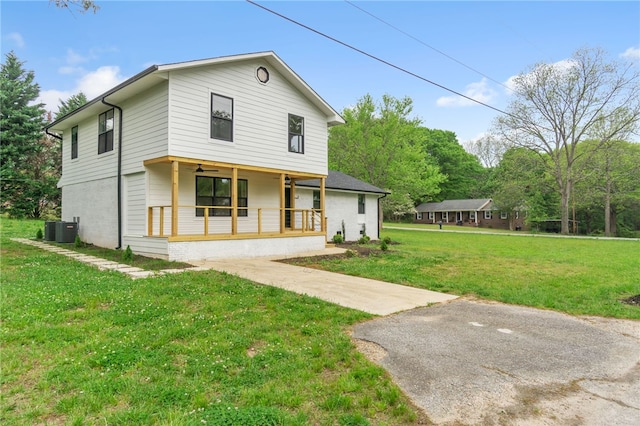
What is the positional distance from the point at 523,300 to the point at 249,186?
9834mm

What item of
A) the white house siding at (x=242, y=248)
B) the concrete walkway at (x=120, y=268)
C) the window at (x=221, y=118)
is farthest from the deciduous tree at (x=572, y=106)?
the concrete walkway at (x=120, y=268)

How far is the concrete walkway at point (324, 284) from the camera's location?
242 inches

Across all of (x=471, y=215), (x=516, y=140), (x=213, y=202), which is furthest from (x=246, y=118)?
(x=471, y=215)

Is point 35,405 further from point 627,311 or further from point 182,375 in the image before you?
point 627,311

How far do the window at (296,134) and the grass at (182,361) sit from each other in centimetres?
838

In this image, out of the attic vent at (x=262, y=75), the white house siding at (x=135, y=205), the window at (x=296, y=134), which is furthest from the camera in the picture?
the window at (x=296, y=134)

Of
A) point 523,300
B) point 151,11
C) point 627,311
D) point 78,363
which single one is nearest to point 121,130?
point 151,11

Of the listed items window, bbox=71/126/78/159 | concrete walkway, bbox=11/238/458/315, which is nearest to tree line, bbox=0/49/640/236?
window, bbox=71/126/78/159

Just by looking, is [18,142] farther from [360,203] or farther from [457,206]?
[457,206]

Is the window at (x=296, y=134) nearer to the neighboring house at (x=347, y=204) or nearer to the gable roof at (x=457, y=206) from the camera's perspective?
the neighboring house at (x=347, y=204)

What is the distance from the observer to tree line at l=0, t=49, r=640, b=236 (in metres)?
26.0

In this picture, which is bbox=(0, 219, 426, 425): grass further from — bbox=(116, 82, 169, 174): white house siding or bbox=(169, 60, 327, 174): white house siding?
bbox=(169, 60, 327, 174): white house siding

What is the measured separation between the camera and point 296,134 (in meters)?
13.6

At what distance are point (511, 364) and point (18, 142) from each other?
3273cm
